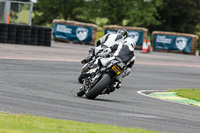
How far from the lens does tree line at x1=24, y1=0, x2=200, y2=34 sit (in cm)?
6184

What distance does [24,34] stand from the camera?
2752cm

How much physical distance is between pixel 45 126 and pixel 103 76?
3.95 meters

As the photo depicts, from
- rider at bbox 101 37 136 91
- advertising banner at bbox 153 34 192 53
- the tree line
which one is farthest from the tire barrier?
the tree line

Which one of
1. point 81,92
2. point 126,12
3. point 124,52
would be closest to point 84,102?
A: point 81,92

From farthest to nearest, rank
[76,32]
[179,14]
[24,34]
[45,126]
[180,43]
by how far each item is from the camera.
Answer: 1. [179,14]
2. [180,43]
3. [76,32]
4. [24,34]
5. [45,126]

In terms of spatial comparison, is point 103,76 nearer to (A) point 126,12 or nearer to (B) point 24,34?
(B) point 24,34

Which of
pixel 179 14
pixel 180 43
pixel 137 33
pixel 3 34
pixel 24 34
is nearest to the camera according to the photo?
pixel 3 34

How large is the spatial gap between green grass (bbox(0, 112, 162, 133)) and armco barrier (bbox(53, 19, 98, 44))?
31.0 meters

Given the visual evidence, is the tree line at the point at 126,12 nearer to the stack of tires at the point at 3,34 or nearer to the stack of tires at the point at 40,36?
the stack of tires at the point at 40,36

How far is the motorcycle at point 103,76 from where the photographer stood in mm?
10312

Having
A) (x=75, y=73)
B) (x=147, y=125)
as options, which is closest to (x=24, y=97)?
(x=147, y=125)

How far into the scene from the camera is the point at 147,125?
25.9 ft

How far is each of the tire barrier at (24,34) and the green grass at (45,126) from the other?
1951 centimetres

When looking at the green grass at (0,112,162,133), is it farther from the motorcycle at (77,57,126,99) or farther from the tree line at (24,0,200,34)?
the tree line at (24,0,200,34)
